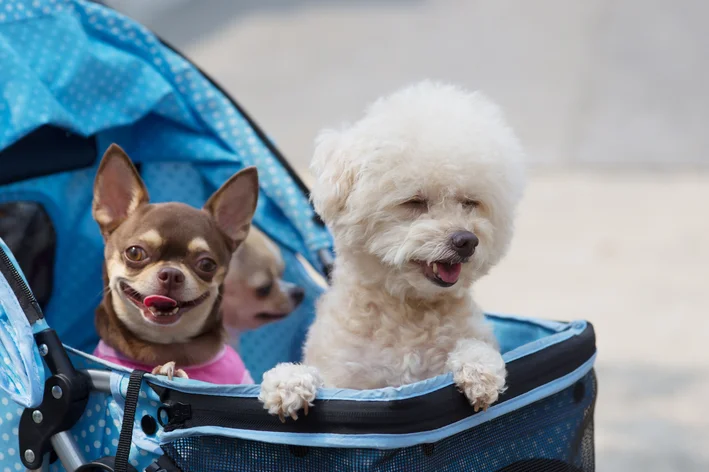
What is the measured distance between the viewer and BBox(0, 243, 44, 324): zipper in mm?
1734

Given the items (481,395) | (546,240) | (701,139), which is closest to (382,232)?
(481,395)

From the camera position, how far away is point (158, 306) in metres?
1.91

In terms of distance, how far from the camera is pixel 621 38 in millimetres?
8367

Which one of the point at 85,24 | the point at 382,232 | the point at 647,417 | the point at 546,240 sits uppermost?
the point at 546,240

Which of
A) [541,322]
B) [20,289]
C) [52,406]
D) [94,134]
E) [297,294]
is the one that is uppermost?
[541,322]

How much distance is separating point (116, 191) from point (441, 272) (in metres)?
0.82

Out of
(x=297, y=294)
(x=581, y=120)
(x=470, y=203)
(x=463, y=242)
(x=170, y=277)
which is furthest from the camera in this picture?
(x=581, y=120)

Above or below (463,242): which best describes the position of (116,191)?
below

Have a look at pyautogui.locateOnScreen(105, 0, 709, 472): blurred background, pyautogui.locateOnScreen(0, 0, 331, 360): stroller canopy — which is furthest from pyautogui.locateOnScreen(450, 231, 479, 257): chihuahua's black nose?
pyautogui.locateOnScreen(105, 0, 709, 472): blurred background

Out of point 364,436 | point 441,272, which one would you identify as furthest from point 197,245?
point 364,436

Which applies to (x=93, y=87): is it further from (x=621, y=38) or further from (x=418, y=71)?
(x=621, y=38)

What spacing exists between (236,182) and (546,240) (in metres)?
3.68

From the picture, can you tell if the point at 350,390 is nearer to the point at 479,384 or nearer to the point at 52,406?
the point at 479,384

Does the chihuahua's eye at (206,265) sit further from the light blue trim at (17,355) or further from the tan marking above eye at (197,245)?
the light blue trim at (17,355)
